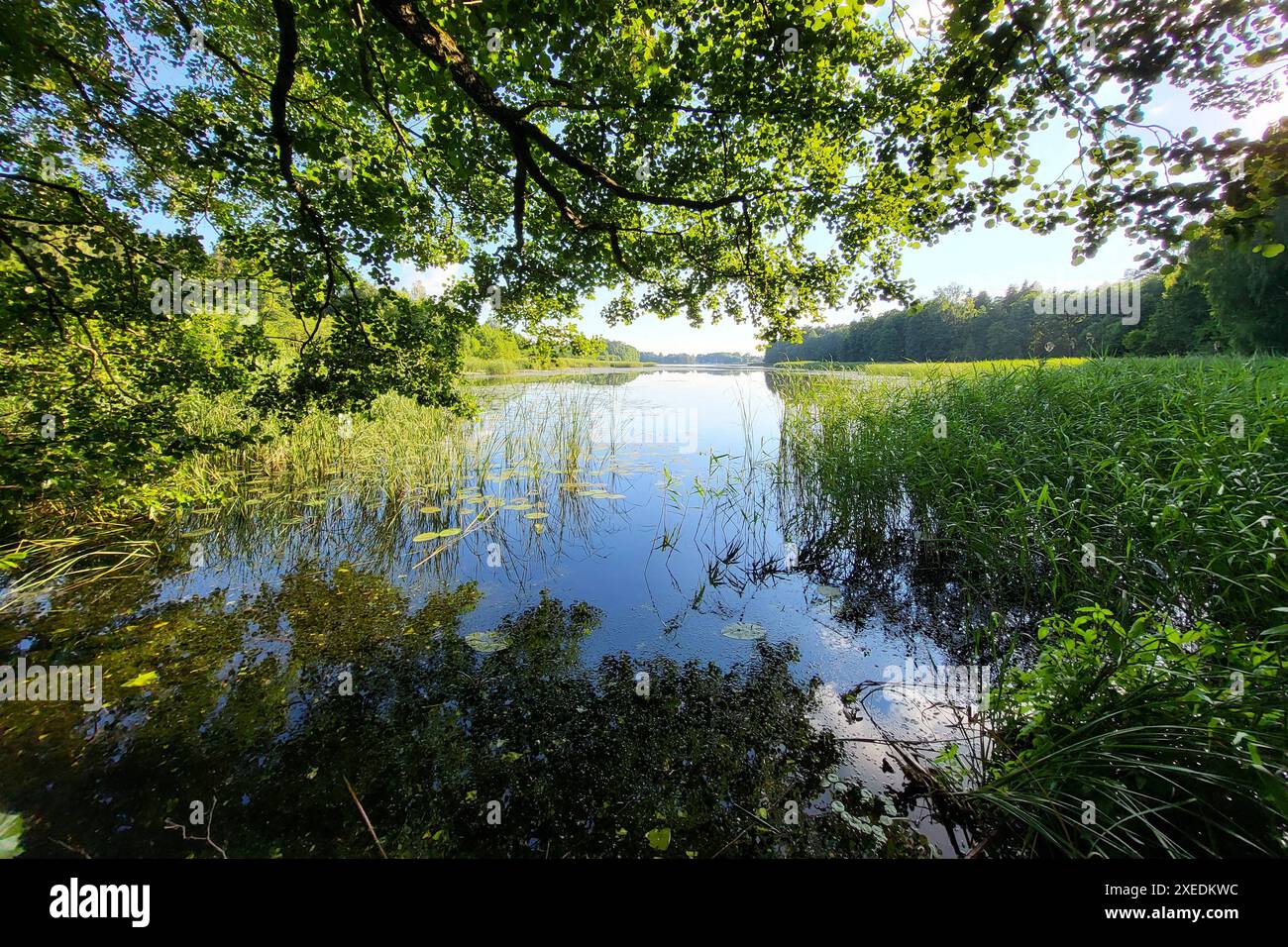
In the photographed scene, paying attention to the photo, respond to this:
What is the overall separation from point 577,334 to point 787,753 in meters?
4.26

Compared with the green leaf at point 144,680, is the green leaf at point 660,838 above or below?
below

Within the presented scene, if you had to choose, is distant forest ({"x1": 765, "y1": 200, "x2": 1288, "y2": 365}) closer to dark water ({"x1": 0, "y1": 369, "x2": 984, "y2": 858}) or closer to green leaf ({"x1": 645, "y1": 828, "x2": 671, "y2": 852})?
dark water ({"x1": 0, "y1": 369, "x2": 984, "y2": 858})

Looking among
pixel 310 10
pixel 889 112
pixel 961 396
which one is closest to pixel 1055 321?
pixel 961 396

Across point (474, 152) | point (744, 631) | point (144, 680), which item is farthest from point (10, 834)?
point (474, 152)

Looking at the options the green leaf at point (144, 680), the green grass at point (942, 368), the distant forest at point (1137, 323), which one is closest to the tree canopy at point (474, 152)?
the distant forest at point (1137, 323)

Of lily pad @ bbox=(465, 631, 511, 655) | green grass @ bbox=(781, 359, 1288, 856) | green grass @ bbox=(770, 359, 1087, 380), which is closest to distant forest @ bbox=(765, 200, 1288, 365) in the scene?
green grass @ bbox=(770, 359, 1087, 380)

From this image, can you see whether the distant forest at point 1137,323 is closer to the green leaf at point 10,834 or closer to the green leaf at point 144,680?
the green leaf at point 10,834

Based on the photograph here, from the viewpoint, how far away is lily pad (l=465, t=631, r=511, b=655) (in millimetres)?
2570

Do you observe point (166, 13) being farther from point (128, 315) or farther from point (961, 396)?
point (961, 396)

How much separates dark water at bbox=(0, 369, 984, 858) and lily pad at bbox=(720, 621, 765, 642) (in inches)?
1.3

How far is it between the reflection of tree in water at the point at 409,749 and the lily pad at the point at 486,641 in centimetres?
4

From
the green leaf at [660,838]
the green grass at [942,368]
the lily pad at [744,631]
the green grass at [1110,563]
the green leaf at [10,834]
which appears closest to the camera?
the green grass at [1110,563]

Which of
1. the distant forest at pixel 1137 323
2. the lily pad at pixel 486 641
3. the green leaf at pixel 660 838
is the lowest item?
the green leaf at pixel 660 838

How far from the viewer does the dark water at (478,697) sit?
4.93 feet
